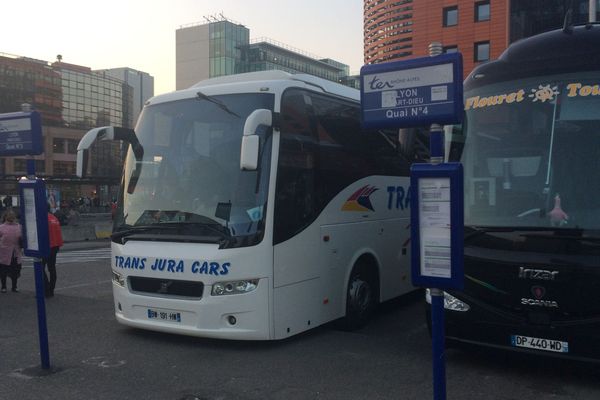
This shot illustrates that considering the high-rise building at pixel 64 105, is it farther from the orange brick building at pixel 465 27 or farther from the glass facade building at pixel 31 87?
the orange brick building at pixel 465 27

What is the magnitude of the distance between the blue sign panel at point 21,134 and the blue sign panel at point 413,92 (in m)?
3.74

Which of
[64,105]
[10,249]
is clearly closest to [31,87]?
[64,105]

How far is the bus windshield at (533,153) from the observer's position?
18.0ft

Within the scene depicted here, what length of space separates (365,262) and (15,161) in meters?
74.7

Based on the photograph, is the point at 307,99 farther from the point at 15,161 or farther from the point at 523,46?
the point at 15,161

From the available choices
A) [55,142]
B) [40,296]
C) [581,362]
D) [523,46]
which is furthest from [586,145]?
[55,142]

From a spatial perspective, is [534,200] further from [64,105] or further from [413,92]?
[64,105]

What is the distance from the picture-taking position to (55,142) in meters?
81.4

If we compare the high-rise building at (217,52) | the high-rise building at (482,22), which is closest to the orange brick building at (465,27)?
the high-rise building at (482,22)

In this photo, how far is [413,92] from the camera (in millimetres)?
4059

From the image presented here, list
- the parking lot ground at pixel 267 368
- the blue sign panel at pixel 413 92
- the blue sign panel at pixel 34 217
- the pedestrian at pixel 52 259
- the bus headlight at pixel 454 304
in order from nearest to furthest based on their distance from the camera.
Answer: the blue sign panel at pixel 413 92, the parking lot ground at pixel 267 368, the bus headlight at pixel 454 304, the blue sign panel at pixel 34 217, the pedestrian at pixel 52 259

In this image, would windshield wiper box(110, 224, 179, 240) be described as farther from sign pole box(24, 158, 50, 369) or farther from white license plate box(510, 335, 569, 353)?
white license plate box(510, 335, 569, 353)

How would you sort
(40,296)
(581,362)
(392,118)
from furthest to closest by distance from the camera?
(40,296), (581,362), (392,118)

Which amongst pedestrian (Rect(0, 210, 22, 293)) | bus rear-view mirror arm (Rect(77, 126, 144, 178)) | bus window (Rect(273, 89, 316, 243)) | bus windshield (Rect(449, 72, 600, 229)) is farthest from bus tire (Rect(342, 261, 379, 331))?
pedestrian (Rect(0, 210, 22, 293))
